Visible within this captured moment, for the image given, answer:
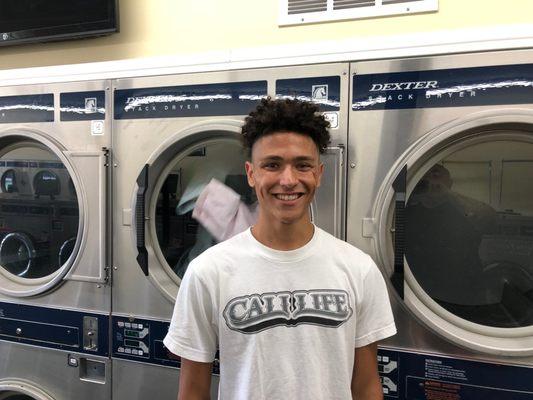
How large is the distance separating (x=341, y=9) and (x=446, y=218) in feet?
4.21

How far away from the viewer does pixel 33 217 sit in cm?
226

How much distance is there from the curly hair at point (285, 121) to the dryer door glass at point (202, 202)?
0.61 m

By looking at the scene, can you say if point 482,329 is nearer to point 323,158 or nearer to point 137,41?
point 323,158

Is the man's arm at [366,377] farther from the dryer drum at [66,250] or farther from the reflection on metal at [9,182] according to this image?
the reflection on metal at [9,182]

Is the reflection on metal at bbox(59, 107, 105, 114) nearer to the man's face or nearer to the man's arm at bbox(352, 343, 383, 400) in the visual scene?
the man's face

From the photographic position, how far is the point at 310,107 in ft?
4.09

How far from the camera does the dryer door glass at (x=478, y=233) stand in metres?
1.58

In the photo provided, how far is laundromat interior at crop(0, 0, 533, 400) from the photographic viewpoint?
1541mm

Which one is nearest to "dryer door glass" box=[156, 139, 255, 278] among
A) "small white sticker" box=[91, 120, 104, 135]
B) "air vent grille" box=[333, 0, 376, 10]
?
"small white sticker" box=[91, 120, 104, 135]

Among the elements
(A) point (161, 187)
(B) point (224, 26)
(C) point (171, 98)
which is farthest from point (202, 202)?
(B) point (224, 26)

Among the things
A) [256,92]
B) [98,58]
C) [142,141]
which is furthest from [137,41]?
[256,92]

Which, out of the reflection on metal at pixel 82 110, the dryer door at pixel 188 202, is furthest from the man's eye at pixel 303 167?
the reflection on metal at pixel 82 110

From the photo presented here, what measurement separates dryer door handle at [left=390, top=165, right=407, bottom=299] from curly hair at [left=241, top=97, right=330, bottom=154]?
415 mm

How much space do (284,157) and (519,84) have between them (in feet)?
2.70
